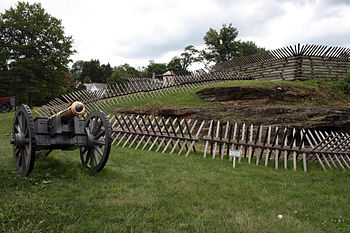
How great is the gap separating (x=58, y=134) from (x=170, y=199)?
2.64 m

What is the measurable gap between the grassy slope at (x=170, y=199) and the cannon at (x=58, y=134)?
36 cm

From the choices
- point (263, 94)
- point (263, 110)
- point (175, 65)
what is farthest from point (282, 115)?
point (175, 65)

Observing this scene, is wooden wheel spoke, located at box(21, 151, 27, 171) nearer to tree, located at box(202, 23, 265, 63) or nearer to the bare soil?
the bare soil

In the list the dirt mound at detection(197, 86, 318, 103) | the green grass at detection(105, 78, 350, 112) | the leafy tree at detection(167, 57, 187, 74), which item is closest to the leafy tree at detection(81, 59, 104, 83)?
the leafy tree at detection(167, 57, 187, 74)

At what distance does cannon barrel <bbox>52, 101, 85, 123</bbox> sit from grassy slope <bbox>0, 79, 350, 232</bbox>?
1025 millimetres

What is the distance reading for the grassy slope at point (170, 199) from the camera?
317cm

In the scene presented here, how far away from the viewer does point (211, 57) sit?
47.5m

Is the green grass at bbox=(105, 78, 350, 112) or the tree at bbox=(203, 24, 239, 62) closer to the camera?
the green grass at bbox=(105, 78, 350, 112)

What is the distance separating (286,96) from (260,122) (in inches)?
147

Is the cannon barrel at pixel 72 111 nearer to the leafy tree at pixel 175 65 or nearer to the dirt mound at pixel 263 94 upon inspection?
the dirt mound at pixel 263 94

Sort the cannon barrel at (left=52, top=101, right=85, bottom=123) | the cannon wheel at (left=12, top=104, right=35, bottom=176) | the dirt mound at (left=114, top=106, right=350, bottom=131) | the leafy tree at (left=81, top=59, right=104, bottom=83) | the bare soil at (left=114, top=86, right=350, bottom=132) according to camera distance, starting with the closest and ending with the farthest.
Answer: the cannon wheel at (left=12, top=104, right=35, bottom=176) < the cannon barrel at (left=52, top=101, right=85, bottom=123) < the dirt mound at (left=114, top=106, right=350, bottom=131) < the bare soil at (left=114, top=86, right=350, bottom=132) < the leafy tree at (left=81, top=59, right=104, bottom=83)

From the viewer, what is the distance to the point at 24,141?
4785 mm

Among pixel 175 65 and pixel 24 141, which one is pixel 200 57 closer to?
pixel 175 65

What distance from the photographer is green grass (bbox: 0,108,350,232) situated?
3.17m
